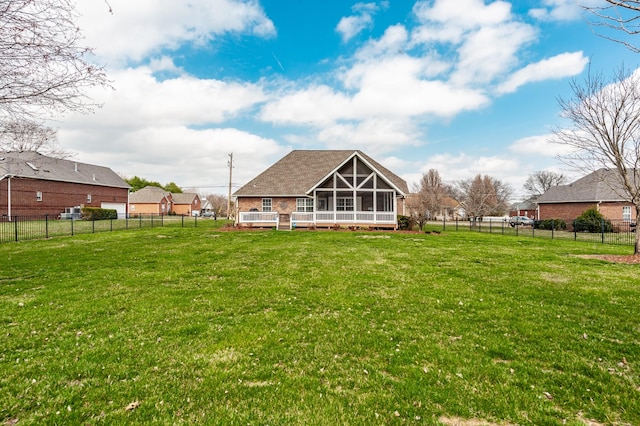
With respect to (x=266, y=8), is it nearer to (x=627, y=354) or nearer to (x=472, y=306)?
(x=472, y=306)

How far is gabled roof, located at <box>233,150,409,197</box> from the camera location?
86.6 ft

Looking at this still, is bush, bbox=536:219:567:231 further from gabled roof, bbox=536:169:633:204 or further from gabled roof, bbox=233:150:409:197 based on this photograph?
gabled roof, bbox=233:150:409:197

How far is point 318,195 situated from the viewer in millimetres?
27516

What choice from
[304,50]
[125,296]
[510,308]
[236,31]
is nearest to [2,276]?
[125,296]

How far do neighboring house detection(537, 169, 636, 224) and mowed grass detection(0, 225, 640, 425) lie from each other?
3325 centimetres

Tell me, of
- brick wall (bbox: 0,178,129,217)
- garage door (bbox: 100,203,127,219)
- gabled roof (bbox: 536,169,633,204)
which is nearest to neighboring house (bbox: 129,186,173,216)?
garage door (bbox: 100,203,127,219)

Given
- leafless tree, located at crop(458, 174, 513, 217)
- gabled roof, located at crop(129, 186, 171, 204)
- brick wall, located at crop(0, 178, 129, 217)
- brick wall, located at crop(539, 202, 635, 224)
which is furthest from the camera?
gabled roof, located at crop(129, 186, 171, 204)

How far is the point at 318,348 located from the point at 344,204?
2396 centimetres

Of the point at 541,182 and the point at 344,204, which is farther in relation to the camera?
the point at 541,182

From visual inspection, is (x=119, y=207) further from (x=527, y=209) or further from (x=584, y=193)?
(x=527, y=209)

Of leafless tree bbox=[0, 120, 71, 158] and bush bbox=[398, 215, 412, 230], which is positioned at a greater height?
leafless tree bbox=[0, 120, 71, 158]

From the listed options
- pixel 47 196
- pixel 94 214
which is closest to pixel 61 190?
pixel 47 196

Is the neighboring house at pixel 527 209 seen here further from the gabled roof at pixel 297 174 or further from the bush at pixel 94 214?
the bush at pixel 94 214

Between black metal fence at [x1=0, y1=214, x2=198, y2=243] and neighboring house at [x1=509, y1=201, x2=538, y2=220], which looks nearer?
black metal fence at [x1=0, y1=214, x2=198, y2=243]
